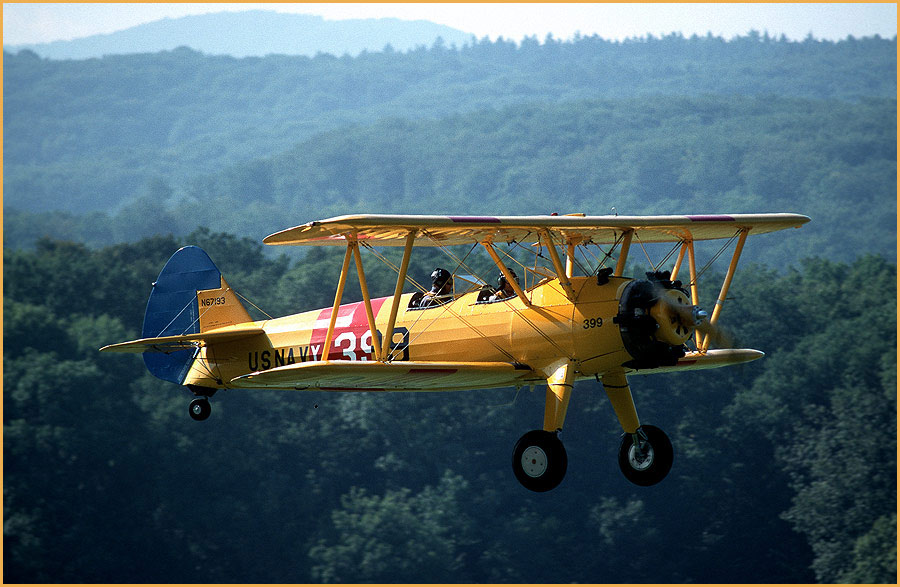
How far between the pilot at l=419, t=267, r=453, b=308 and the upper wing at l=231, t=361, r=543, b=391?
42.1 inches

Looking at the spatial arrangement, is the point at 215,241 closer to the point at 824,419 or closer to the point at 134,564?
the point at 134,564

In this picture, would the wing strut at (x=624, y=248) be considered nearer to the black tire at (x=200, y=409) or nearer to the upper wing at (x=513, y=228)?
the upper wing at (x=513, y=228)

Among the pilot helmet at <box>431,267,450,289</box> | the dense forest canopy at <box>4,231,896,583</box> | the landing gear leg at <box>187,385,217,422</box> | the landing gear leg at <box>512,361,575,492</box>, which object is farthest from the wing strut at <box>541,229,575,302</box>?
the dense forest canopy at <box>4,231,896,583</box>

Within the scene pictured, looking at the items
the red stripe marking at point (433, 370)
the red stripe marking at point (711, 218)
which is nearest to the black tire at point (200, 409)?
the red stripe marking at point (433, 370)

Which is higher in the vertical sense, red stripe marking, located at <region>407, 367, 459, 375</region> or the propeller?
the propeller

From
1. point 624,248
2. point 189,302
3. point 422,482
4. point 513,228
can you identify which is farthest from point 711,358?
point 422,482

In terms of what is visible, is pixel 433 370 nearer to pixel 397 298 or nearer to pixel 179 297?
pixel 397 298

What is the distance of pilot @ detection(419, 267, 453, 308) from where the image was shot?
14477 millimetres

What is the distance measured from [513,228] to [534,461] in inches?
96.3

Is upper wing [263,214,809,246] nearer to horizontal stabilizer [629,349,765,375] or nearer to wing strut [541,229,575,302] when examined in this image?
wing strut [541,229,575,302]

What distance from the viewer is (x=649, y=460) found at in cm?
1400

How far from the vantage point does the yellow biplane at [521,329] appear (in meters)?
13.0

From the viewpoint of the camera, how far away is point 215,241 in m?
74.6

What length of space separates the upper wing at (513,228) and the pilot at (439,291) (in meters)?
0.42
